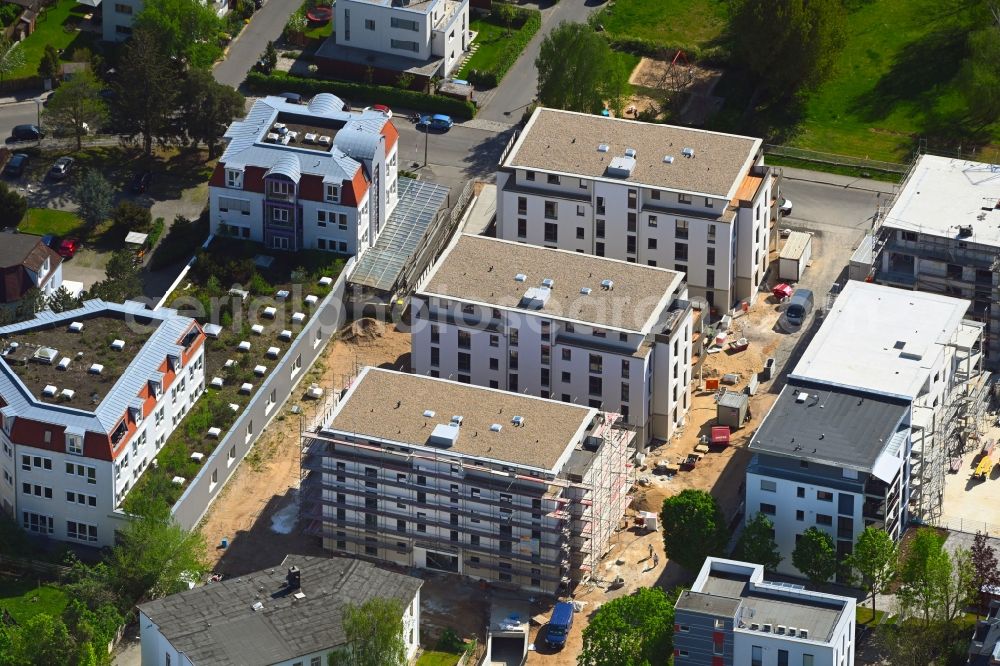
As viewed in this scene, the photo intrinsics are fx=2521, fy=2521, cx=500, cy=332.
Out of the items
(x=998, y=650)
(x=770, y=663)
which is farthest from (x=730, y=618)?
(x=998, y=650)

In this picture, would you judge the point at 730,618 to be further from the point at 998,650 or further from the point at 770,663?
the point at 998,650

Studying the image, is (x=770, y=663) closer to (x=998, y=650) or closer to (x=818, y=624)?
(x=818, y=624)
